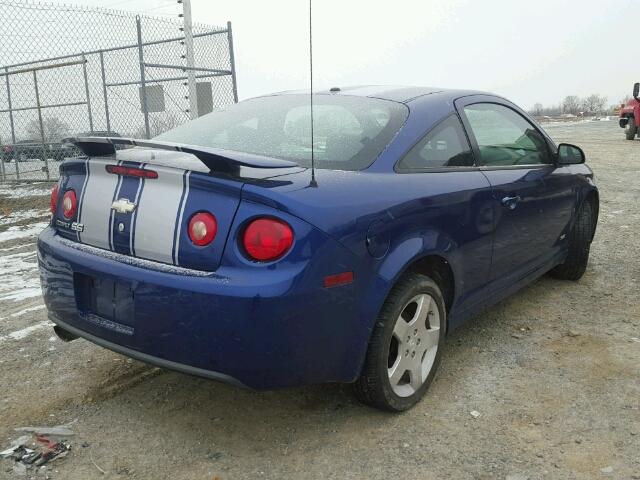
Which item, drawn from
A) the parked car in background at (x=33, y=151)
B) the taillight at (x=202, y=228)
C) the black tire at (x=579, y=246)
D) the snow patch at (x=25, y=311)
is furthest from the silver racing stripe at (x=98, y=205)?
the parked car in background at (x=33, y=151)

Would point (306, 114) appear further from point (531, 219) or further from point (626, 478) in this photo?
point (626, 478)

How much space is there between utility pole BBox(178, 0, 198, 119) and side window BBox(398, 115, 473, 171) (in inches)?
203

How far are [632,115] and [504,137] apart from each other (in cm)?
1891

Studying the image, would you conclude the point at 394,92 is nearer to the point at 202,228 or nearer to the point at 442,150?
the point at 442,150

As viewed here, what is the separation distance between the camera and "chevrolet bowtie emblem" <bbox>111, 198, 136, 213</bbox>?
7.56ft

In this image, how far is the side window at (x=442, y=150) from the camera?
2742mm

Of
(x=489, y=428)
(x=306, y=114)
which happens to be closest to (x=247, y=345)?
(x=489, y=428)

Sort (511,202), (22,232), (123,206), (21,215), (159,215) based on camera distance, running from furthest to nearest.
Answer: (21,215)
(22,232)
(511,202)
(123,206)
(159,215)

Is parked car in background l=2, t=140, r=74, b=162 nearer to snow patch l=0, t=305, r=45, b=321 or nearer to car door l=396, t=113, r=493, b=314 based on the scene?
snow patch l=0, t=305, r=45, b=321

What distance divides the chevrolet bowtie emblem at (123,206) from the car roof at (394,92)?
1.39 metres

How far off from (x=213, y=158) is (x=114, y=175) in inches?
21.6

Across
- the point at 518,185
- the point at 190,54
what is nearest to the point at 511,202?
the point at 518,185

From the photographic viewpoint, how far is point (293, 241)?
2.09 m

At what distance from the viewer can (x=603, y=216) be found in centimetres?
707
